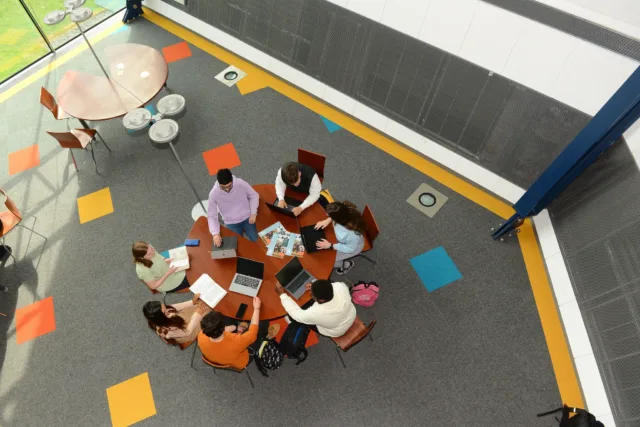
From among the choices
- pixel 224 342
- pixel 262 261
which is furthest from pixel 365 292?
pixel 224 342

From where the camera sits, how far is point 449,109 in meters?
4.64

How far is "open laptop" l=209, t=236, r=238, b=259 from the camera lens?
3.49 m

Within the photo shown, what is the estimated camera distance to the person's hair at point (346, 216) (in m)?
3.39

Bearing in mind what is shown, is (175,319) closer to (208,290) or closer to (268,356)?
(208,290)

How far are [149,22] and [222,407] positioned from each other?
651cm

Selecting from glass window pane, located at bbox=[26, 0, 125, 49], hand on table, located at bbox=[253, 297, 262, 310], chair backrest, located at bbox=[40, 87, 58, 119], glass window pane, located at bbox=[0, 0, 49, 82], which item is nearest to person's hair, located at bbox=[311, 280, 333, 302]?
hand on table, located at bbox=[253, 297, 262, 310]

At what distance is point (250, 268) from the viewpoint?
11.3 ft

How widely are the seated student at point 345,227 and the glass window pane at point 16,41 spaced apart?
6.09 m

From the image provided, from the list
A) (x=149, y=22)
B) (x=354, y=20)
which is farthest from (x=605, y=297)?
(x=149, y=22)

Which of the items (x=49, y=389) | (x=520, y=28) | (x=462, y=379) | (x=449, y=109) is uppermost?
(x=520, y=28)

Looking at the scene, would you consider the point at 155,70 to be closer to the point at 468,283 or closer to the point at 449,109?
the point at 449,109

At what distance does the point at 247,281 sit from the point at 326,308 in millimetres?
777

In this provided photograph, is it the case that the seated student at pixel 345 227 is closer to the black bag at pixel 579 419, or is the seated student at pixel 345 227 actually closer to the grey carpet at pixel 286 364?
the grey carpet at pixel 286 364

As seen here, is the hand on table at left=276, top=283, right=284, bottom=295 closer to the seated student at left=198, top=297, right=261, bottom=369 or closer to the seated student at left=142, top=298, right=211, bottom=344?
the seated student at left=198, top=297, right=261, bottom=369
